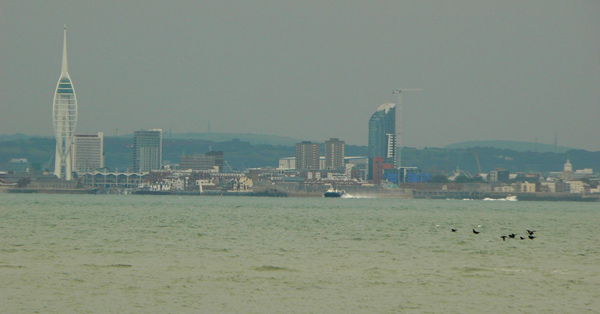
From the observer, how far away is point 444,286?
114ft

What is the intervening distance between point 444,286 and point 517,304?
441 cm

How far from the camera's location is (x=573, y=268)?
4294 cm

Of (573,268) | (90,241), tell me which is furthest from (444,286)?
(90,241)

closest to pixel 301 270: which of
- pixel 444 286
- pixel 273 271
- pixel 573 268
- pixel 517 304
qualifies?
pixel 273 271

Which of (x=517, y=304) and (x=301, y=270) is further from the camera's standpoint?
(x=301, y=270)

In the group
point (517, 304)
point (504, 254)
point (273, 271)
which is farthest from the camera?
point (504, 254)

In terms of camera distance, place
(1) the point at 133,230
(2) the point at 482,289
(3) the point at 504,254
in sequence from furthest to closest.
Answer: (1) the point at 133,230 < (3) the point at 504,254 < (2) the point at 482,289

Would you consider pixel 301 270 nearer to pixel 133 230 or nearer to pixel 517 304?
pixel 517 304

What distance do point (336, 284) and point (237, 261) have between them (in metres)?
8.70

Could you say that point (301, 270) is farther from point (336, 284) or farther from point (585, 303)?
point (585, 303)

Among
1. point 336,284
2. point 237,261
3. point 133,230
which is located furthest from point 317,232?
point 336,284

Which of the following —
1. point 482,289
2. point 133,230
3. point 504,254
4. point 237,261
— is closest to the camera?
point 482,289

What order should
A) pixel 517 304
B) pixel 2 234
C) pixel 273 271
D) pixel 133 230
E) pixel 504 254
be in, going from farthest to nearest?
1. pixel 133 230
2. pixel 2 234
3. pixel 504 254
4. pixel 273 271
5. pixel 517 304

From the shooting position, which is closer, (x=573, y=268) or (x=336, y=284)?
(x=336, y=284)
